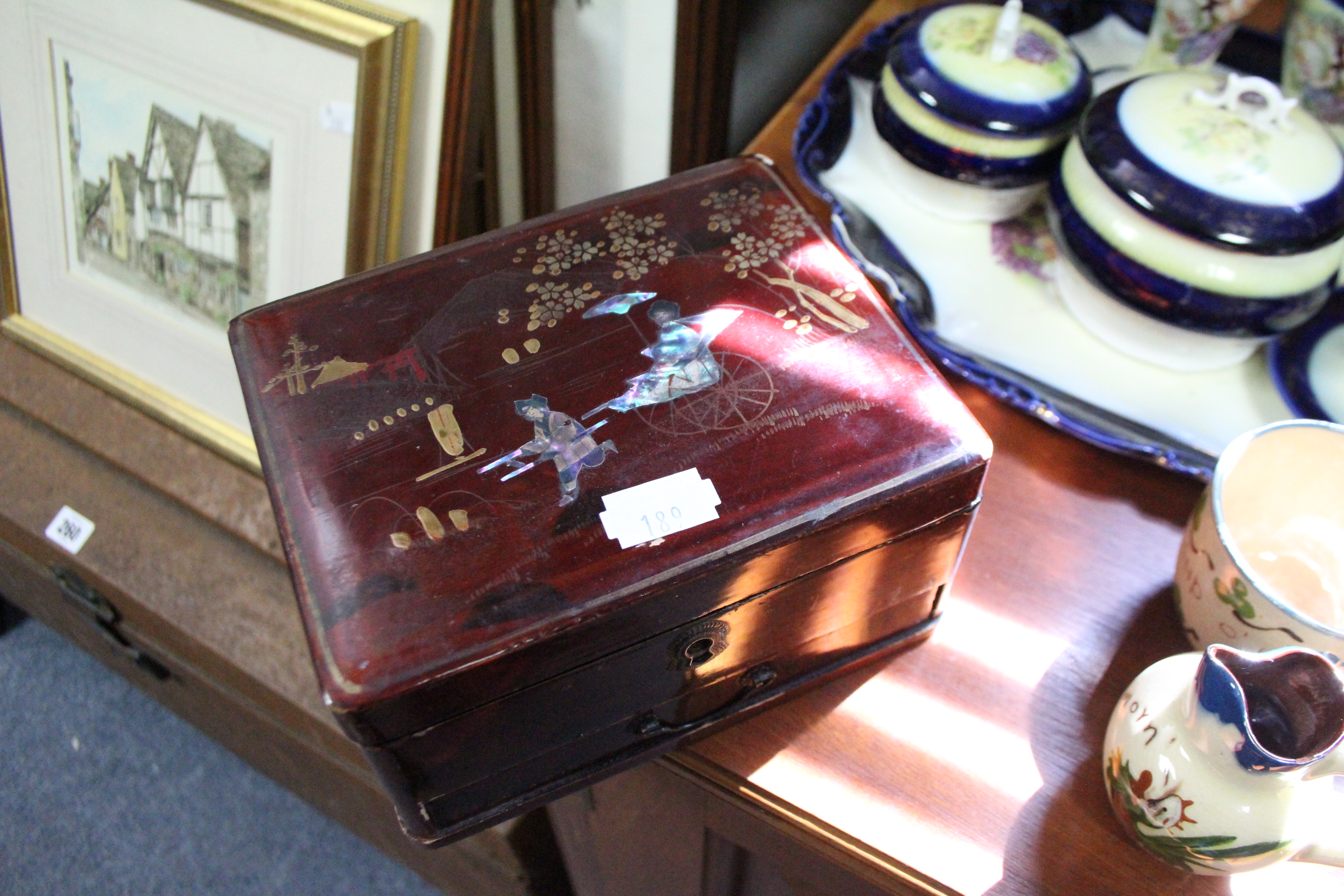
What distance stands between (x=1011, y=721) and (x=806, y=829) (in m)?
0.14

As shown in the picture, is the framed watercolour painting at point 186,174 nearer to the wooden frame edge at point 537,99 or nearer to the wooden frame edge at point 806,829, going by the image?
the wooden frame edge at point 537,99

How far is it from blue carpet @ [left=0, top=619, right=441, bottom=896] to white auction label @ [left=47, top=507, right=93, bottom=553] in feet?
1.43

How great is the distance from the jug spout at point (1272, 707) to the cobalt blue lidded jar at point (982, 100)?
41 centimetres

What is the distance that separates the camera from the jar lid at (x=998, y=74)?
0.70 meters

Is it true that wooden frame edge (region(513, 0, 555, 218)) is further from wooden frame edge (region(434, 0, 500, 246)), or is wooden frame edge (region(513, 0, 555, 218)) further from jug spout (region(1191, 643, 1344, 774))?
jug spout (region(1191, 643, 1344, 774))

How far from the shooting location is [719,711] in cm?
58

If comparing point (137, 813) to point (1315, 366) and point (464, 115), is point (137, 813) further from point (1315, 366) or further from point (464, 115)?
point (1315, 366)

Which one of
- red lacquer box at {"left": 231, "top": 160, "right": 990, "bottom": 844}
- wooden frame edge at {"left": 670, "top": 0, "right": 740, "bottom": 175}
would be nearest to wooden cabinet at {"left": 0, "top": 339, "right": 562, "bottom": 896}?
red lacquer box at {"left": 231, "top": 160, "right": 990, "bottom": 844}

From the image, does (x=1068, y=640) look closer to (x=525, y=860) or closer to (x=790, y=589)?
A: (x=790, y=589)

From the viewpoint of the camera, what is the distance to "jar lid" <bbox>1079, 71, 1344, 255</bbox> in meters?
0.59

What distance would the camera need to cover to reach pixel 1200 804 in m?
0.45

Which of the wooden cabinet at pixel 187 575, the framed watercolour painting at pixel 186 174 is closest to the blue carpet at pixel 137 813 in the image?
the wooden cabinet at pixel 187 575

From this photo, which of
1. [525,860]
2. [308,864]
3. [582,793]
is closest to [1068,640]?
[582,793]

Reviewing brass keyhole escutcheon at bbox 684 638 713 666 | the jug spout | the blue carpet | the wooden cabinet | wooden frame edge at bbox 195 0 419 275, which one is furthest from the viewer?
the blue carpet
